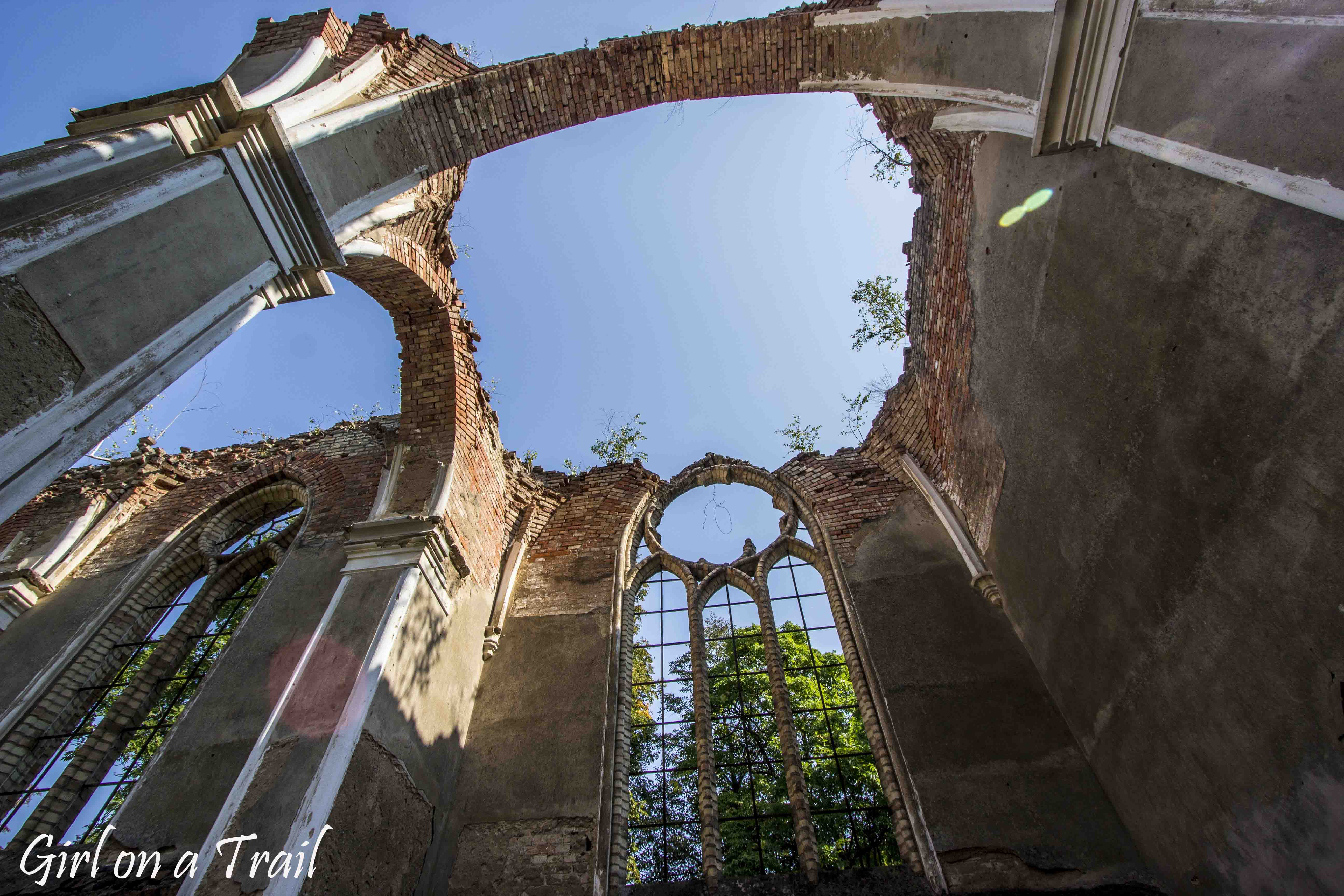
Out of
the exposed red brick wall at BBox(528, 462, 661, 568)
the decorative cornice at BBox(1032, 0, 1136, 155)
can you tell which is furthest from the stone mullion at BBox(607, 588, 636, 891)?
the decorative cornice at BBox(1032, 0, 1136, 155)

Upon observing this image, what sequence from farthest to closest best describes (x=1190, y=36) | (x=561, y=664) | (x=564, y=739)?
1. (x=561, y=664)
2. (x=564, y=739)
3. (x=1190, y=36)

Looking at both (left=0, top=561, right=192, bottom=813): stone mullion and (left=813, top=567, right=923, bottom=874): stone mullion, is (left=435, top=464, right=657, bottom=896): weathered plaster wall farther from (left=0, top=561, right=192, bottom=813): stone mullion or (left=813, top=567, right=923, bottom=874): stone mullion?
(left=0, top=561, right=192, bottom=813): stone mullion

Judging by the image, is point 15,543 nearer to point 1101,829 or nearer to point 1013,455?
point 1013,455

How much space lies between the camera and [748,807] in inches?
290

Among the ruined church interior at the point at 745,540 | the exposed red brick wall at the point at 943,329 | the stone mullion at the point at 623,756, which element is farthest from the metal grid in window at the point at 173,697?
the exposed red brick wall at the point at 943,329

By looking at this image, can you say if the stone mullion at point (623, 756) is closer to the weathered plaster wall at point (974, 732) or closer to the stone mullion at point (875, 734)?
the stone mullion at point (875, 734)

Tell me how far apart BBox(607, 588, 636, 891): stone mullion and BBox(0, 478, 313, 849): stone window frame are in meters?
3.28

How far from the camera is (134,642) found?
7.01 metres

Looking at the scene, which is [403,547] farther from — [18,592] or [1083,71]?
[1083,71]

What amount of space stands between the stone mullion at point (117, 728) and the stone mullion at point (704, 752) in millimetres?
4943

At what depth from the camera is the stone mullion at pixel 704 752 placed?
16.8ft

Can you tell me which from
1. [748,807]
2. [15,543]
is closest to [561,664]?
[748,807]

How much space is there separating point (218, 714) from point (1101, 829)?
256 inches

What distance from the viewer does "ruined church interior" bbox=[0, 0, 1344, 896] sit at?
9.37ft
